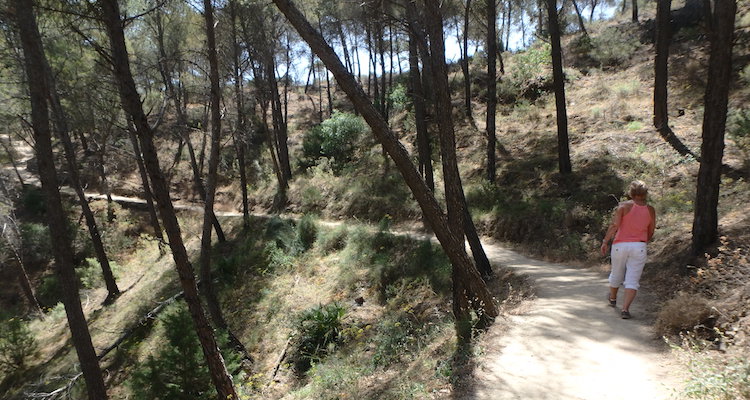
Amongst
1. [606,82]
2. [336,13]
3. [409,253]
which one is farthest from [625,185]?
[336,13]

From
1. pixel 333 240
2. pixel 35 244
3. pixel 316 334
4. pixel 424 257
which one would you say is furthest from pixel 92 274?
pixel 424 257

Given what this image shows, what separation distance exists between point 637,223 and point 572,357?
79.0 inches

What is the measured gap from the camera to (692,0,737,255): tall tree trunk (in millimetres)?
5820

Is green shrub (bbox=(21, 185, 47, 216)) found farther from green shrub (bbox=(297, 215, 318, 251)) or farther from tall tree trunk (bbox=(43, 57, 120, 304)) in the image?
green shrub (bbox=(297, 215, 318, 251))

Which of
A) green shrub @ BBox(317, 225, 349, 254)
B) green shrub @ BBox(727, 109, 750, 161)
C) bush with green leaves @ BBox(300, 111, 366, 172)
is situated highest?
bush with green leaves @ BBox(300, 111, 366, 172)

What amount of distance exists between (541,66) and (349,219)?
13507 mm

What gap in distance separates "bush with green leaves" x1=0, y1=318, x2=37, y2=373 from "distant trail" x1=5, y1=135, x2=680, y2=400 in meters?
15.7

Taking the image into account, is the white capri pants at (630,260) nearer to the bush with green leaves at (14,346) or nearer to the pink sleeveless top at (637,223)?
the pink sleeveless top at (637,223)

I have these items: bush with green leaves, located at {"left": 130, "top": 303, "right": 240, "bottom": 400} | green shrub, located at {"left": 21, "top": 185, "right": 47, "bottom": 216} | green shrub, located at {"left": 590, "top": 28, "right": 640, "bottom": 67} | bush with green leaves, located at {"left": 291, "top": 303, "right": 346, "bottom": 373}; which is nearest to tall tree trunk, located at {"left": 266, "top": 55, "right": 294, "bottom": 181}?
bush with green leaves, located at {"left": 291, "top": 303, "right": 346, "bottom": 373}

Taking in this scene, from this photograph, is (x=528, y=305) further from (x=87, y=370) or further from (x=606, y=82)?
(x=606, y=82)

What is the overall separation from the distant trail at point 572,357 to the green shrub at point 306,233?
10542mm

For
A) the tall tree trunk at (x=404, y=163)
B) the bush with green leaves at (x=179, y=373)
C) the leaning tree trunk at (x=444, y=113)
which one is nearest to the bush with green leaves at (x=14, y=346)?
the bush with green leaves at (x=179, y=373)

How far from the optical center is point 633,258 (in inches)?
212

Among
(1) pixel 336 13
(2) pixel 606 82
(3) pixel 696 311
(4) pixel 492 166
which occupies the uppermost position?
(1) pixel 336 13
